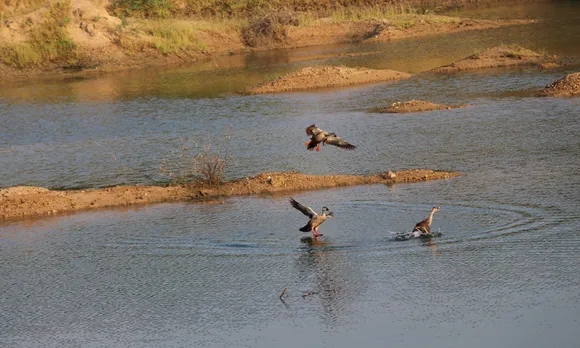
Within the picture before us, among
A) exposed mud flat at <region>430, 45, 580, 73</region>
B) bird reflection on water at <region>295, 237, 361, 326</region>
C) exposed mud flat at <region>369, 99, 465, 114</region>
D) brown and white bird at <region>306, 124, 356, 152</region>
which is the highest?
brown and white bird at <region>306, 124, 356, 152</region>

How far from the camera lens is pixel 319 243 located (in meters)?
15.1

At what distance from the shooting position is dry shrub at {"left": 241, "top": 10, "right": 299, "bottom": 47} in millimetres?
48969

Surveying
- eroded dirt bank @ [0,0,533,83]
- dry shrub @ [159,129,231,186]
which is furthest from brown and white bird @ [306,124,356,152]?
eroded dirt bank @ [0,0,533,83]

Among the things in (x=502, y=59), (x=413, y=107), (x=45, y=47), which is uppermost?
(x=45, y=47)

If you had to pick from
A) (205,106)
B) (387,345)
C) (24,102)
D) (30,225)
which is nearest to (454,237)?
(387,345)

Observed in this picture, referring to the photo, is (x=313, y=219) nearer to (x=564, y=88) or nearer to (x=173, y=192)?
(x=173, y=192)

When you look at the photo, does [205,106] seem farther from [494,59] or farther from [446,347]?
[446,347]

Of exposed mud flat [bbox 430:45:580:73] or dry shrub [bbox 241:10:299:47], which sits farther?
dry shrub [bbox 241:10:299:47]

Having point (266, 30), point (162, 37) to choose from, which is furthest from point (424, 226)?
point (266, 30)

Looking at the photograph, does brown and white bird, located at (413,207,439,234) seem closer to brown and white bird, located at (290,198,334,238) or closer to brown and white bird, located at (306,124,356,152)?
brown and white bird, located at (290,198,334,238)

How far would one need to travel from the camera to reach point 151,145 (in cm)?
2538

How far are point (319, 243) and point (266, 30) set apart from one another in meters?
35.2

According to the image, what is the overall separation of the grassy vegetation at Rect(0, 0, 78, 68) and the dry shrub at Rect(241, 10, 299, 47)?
9.34 meters

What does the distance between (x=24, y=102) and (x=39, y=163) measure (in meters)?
12.3
